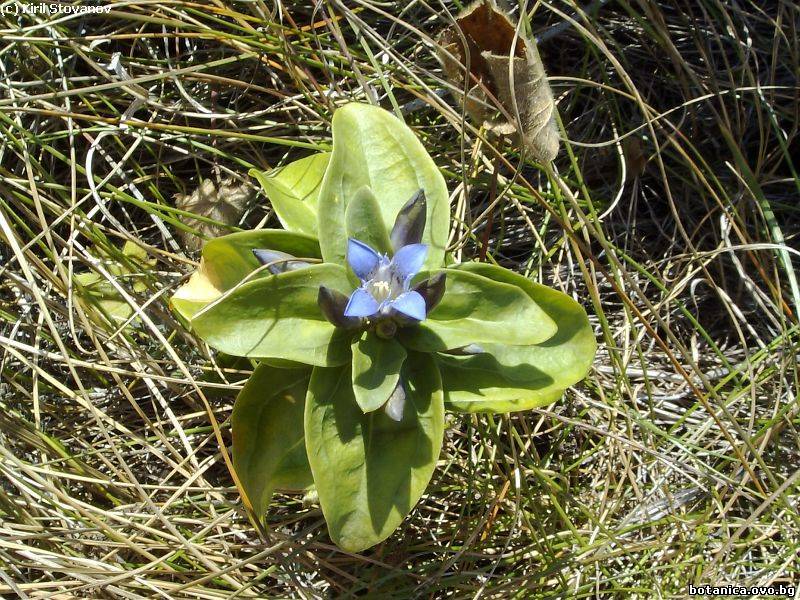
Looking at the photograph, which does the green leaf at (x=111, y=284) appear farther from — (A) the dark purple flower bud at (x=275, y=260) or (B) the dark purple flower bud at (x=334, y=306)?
(B) the dark purple flower bud at (x=334, y=306)

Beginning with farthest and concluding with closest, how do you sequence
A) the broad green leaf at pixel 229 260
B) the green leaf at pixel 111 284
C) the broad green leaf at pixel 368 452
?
the green leaf at pixel 111 284, the broad green leaf at pixel 229 260, the broad green leaf at pixel 368 452

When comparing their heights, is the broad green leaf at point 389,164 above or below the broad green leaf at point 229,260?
above

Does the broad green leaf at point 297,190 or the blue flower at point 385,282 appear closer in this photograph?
the blue flower at point 385,282

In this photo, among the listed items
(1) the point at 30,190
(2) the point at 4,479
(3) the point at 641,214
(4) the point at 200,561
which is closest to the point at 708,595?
(3) the point at 641,214

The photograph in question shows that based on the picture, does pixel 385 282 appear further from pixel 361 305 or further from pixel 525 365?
pixel 525 365

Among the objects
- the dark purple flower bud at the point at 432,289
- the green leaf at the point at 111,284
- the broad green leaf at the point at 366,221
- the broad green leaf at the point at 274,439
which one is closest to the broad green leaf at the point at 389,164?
the broad green leaf at the point at 366,221
